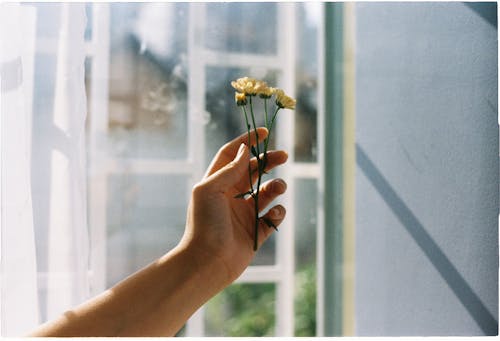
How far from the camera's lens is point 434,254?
1.01m

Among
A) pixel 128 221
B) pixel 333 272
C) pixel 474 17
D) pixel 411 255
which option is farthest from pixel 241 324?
pixel 474 17

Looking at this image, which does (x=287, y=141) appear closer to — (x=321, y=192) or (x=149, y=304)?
(x=321, y=192)

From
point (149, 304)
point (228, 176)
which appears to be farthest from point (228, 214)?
point (149, 304)

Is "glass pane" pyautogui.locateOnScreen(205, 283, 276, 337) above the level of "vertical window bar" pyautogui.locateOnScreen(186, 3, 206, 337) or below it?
below

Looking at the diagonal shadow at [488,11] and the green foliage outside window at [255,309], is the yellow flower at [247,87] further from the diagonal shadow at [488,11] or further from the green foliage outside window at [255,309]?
the green foliage outside window at [255,309]

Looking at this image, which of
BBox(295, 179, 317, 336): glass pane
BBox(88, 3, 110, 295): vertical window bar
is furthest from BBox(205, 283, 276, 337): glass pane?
BBox(88, 3, 110, 295): vertical window bar

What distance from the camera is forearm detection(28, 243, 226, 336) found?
643mm

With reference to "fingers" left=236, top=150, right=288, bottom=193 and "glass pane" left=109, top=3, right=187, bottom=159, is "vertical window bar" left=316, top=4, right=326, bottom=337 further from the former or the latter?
"fingers" left=236, top=150, right=288, bottom=193

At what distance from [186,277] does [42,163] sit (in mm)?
504

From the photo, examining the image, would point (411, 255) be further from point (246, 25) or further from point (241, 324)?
point (246, 25)

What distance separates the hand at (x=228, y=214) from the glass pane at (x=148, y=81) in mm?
781

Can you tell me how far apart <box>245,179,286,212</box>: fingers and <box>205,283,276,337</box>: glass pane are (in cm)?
88

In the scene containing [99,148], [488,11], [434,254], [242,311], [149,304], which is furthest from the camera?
[242,311]

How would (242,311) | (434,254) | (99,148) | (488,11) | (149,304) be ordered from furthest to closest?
(242,311), (99,148), (434,254), (488,11), (149,304)
